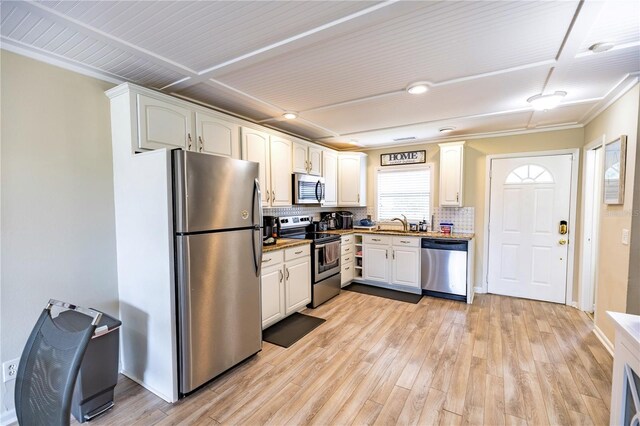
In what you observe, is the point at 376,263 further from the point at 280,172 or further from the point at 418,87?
the point at 418,87

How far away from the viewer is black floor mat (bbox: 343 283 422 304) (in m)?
4.03

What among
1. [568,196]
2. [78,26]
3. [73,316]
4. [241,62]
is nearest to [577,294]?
[568,196]

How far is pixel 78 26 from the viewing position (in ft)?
5.25

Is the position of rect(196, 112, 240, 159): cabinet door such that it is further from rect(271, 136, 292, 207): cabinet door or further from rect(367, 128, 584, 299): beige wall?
rect(367, 128, 584, 299): beige wall

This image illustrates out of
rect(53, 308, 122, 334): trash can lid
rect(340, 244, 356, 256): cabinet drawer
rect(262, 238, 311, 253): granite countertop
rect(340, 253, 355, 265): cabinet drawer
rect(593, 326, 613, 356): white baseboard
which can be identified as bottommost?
rect(593, 326, 613, 356): white baseboard

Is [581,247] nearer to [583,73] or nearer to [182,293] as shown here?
[583,73]

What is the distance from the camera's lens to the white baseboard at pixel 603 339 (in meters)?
2.55

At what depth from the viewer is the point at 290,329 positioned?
10.1ft

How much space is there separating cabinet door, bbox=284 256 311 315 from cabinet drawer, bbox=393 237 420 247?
1.48 m

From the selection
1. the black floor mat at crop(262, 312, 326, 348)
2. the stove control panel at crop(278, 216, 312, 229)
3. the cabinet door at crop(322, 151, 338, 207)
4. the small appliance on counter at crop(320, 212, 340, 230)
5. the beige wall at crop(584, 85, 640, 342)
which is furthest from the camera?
the small appliance on counter at crop(320, 212, 340, 230)

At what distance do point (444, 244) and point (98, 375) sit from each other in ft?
12.7

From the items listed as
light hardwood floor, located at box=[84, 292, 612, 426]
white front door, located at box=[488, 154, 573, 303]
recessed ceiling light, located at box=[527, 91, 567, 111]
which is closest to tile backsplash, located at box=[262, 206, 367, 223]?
light hardwood floor, located at box=[84, 292, 612, 426]

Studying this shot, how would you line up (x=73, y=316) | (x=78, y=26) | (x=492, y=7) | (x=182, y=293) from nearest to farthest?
(x=73, y=316) → (x=492, y=7) → (x=78, y=26) → (x=182, y=293)

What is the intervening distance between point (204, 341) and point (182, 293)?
0.42 meters
